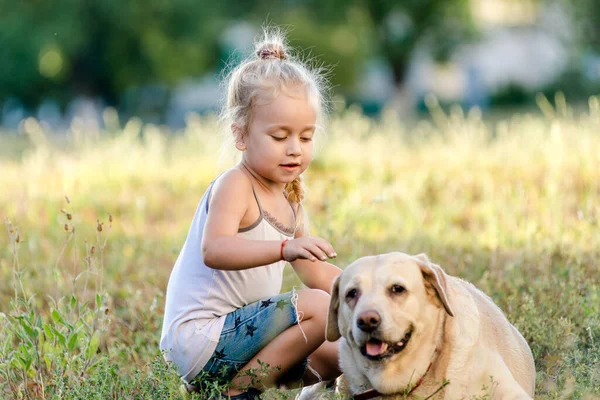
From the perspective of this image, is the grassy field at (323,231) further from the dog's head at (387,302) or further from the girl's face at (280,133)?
the dog's head at (387,302)

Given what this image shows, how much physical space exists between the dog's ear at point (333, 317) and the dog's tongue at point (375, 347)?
1.05 ft

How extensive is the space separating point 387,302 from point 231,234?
2.38 ft

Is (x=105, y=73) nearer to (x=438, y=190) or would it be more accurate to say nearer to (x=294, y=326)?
(x=438, y=190)

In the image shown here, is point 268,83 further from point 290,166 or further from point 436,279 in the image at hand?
point 436,279

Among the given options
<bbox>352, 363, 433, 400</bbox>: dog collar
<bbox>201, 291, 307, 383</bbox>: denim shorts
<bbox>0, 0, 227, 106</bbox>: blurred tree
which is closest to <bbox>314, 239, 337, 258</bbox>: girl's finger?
<bbox>201, 291, 307, 383</bbox>: denim shorts

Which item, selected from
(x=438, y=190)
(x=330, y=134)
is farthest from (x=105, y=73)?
(x=438, y=190)

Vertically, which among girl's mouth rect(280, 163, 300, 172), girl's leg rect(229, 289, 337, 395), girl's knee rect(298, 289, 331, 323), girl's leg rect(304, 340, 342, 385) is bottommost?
girl's leg rect(304, 340, 342, 385)

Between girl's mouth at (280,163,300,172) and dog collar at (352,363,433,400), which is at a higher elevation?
girl's mouth at (280,163,300,172)

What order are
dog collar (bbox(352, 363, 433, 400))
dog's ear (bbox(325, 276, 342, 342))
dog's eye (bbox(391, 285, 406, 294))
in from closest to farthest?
dog's eye (bbox(391, 285, 406, 294))
dog collar (bbox(352, 363, 433, 400))
dog's ear (bbox(325, 276, 342, 342))

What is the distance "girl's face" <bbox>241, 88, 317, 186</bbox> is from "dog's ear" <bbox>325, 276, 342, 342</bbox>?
1.85 feet

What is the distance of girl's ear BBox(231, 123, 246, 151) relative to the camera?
3.76 metres

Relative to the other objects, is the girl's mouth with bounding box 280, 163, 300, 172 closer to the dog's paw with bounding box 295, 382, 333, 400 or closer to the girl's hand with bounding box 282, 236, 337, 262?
the girl's hand with bounding box 282, 236, 337, 262

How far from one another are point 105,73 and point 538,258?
87.7 feet

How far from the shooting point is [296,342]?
3.67m
